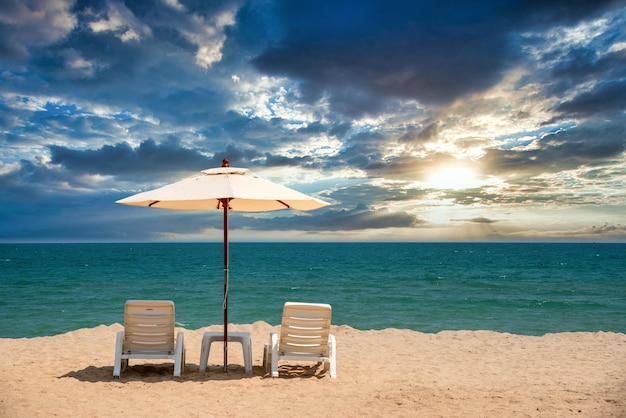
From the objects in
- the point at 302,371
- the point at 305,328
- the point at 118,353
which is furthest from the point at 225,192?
the point at 302,371

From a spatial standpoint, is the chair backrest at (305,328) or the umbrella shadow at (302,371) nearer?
the chair backrest at (305,328)

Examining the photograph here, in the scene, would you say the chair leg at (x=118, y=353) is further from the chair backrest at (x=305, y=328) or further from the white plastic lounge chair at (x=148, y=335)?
the chair backrest at (x=305, y=328)

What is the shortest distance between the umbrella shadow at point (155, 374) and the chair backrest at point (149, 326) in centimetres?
39

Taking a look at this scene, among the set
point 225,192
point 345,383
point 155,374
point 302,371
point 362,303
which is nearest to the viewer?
point 225,192

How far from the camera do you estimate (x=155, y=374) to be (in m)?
6.88

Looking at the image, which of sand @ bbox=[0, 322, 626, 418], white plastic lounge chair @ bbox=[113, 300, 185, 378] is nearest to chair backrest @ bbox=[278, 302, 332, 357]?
sand @ bbox=[0, 322, 626, 418]

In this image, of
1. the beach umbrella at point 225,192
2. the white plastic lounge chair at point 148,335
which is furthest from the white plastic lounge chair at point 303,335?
the white plastic lounge chair at point 148,335

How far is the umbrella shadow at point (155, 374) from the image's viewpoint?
6.53m

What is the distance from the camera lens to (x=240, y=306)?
770 inches

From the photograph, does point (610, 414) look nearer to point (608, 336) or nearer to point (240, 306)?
point (608, 336)

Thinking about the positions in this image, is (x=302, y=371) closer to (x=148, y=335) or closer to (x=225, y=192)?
(x=148, y=335)

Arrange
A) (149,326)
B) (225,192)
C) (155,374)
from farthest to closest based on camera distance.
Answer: (155,374) < (149,326) < (225,192)

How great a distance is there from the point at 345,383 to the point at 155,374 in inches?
104

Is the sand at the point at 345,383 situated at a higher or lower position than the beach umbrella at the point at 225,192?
lower
